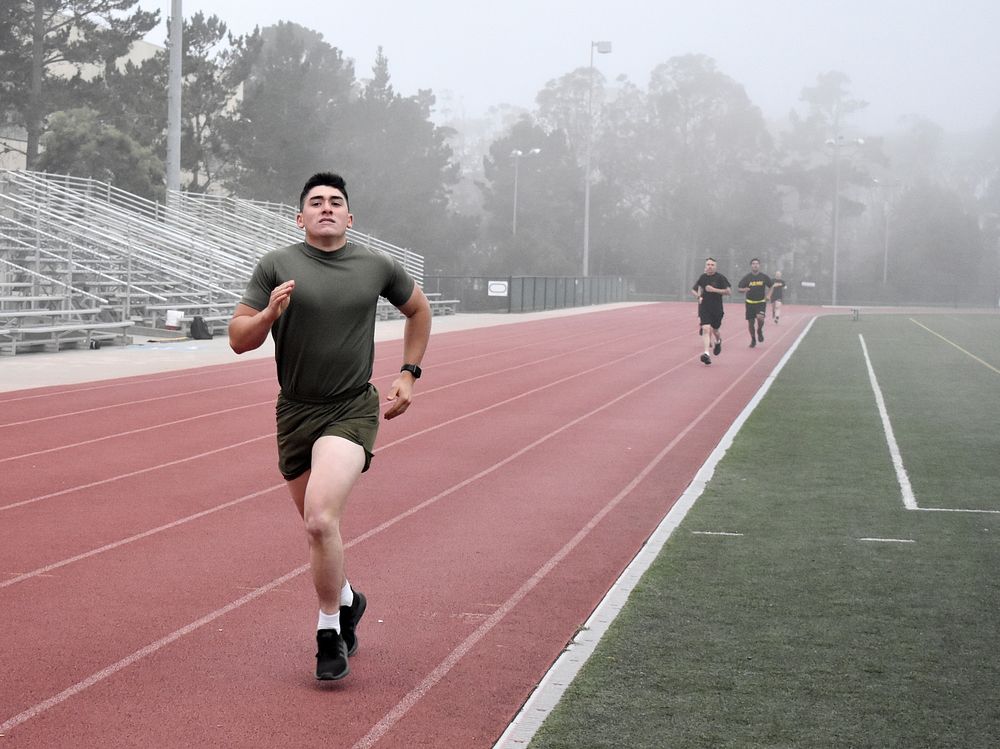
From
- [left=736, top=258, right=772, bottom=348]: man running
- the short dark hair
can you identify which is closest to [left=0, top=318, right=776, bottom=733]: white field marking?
the short dark hair

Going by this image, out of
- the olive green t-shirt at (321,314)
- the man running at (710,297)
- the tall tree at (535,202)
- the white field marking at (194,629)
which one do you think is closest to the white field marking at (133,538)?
the white field marking at (194,629)

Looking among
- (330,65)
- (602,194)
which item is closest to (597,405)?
(330,65)

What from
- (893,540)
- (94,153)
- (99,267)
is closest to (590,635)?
(893,540)

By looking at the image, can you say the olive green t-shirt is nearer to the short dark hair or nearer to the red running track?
the short dark hair

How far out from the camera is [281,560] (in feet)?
25.7

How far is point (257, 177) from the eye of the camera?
6344 cm

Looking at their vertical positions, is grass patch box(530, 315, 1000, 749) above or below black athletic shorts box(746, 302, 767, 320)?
below

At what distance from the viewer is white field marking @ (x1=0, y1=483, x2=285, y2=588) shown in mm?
7402

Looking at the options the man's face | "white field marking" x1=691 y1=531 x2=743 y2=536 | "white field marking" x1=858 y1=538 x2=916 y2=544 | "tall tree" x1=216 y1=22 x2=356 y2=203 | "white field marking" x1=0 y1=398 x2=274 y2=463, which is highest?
"tall tree" x1=216 y1=22 x2=356 y2=203

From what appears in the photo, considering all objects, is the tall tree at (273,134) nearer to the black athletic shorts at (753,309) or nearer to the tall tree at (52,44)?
the tall tree at (52,44)

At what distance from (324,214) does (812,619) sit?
299 cm

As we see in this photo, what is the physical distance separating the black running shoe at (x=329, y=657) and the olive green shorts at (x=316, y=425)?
0.65 m

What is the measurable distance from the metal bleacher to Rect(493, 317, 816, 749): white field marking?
1640 cm

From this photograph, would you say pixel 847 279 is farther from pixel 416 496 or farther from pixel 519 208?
pixel 416 496
